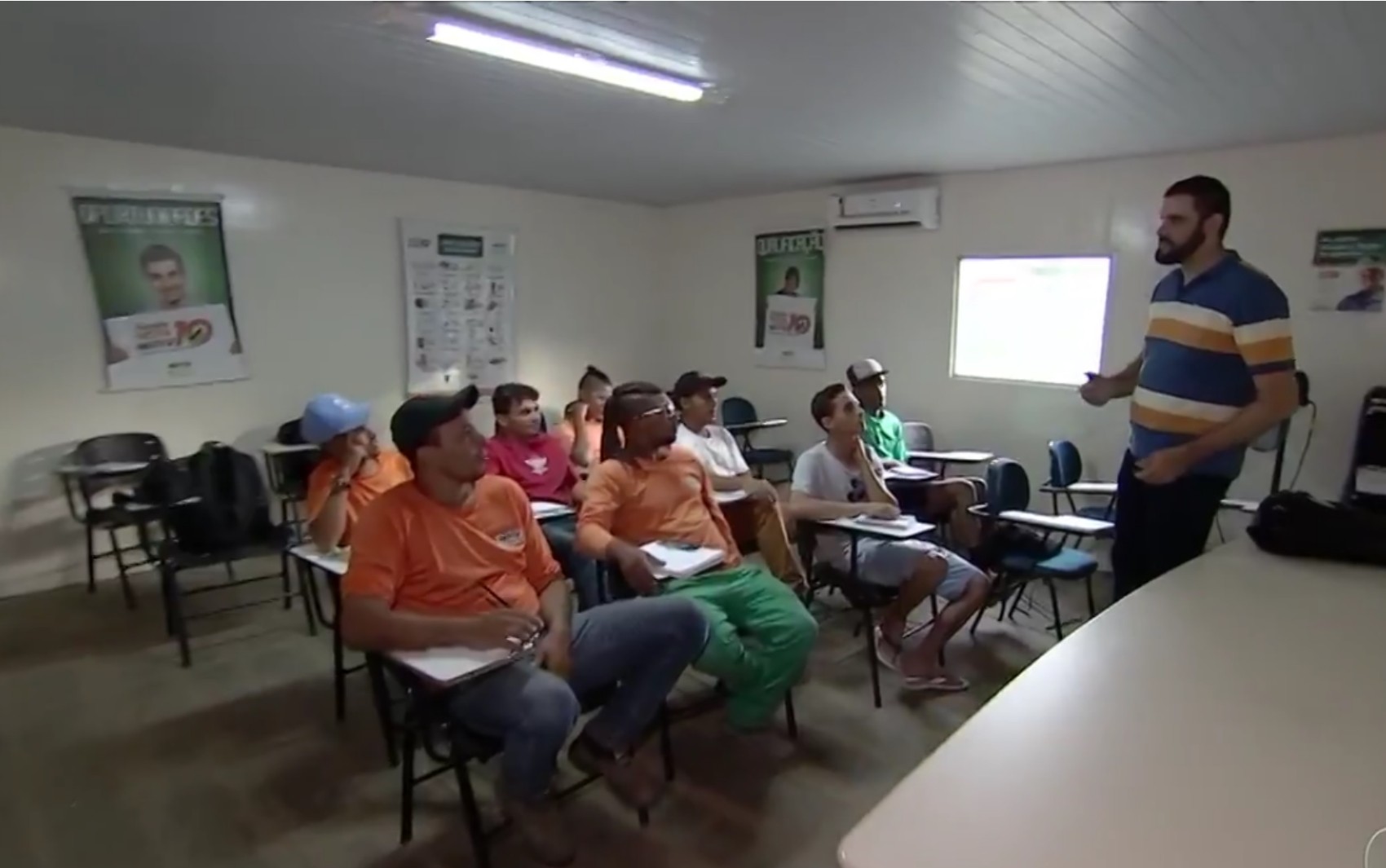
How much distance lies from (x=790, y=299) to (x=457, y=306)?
98.5 inches

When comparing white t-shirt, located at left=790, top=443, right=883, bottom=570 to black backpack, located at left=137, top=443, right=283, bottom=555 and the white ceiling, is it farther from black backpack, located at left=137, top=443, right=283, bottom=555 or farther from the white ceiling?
black backpack, located at left=137, top=443, right=283, bottom=555

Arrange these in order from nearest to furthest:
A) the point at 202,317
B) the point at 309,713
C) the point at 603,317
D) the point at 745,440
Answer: the point at 309,713, the point at 202,317, the point at 745,440, the point at 603,317

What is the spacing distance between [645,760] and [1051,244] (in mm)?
3975

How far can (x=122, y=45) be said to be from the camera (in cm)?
277

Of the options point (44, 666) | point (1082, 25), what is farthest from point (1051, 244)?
point (44, 666)

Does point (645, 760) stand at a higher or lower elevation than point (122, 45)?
lower

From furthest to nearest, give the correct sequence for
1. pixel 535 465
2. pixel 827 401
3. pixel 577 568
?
pixel 535 465
pixel 827 401
pixel 577 568

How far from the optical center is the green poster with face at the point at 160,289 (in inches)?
171

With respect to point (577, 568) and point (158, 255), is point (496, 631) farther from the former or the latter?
point (158, 255)

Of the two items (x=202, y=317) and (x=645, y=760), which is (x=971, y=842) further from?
(x=202, y=317)

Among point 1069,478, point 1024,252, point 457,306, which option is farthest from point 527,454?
point 1024,252

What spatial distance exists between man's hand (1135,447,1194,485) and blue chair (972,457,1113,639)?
971 mm

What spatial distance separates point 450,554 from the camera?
2.10m

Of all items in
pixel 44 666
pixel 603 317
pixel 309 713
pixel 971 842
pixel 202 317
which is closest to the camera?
pixel 971 842
